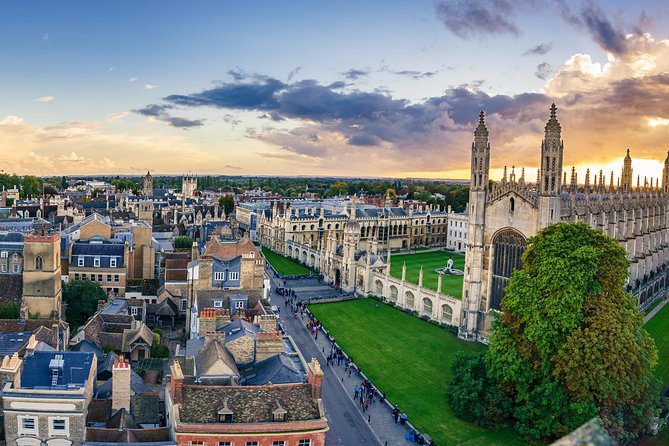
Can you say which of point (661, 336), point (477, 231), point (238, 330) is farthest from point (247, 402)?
point (661, 336)

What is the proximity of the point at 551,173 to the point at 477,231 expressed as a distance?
796 cm

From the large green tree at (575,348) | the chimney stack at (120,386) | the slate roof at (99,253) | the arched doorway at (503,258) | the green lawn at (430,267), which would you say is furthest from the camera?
the green lawn at (430,267)

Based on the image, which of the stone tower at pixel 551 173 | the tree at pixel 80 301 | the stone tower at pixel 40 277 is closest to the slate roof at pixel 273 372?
the stone tower at pixel 551 173

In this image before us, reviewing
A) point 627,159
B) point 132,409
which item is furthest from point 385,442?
point 627,159

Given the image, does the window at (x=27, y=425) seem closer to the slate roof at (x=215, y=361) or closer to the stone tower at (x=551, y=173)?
the slate roof at (x=215, y=361)

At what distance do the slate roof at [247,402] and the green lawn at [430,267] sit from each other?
126ft

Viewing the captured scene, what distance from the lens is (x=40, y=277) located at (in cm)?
4628

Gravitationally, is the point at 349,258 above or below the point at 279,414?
above

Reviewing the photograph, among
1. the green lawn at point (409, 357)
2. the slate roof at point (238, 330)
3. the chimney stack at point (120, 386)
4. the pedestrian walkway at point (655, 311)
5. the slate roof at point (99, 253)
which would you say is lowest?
the green lawn at point (409, 357)

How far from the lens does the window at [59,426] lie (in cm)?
2480

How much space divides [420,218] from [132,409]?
3115 inches

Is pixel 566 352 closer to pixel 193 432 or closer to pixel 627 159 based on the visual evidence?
pixel 193 432

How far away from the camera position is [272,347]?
29.4 meters

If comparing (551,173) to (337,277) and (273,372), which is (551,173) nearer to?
(273,372)
